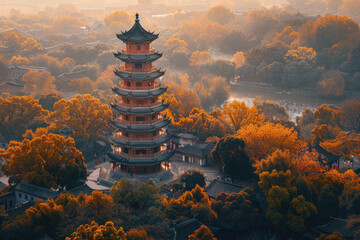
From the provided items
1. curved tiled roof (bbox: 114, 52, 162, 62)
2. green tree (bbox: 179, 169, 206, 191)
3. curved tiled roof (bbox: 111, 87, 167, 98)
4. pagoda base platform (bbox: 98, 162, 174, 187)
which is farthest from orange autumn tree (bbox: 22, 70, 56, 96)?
green tree (bbox: 179, 169, 206, 191)

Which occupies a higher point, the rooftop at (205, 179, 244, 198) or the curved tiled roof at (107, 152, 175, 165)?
the curved tiled roof at (107, 152, 175, 165)

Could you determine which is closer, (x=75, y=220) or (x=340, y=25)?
(x=75, y=220)


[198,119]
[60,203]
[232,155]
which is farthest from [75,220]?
[198,119]

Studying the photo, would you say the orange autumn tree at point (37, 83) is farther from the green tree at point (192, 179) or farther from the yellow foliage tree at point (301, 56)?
the green tree at point (192, 179)

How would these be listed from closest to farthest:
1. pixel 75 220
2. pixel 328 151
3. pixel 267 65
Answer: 1. pixel 75 220
2. pixel 328 151
3. pixel 267 65

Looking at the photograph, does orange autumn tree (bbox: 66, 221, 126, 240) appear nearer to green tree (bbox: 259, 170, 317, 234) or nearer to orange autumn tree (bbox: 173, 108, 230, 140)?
green tree (bbox: 259, 170, 317, 234)

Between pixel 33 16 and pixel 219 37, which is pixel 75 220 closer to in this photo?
pixel 219 37
